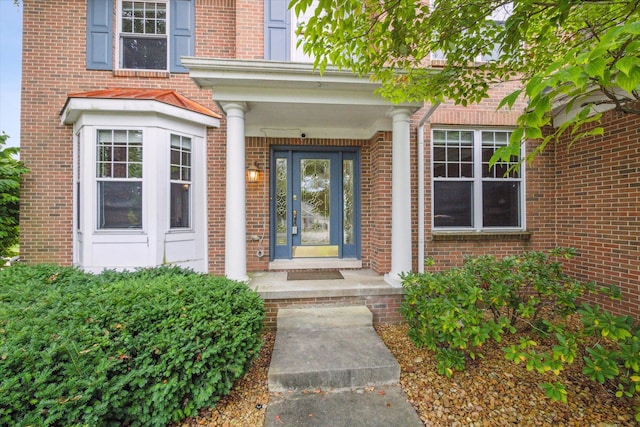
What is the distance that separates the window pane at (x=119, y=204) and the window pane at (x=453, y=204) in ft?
16.9

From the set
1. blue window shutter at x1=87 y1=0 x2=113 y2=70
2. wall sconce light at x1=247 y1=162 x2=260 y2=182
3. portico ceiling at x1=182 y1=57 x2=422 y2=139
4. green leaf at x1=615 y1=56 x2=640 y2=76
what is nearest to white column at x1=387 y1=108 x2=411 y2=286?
portico ceiling at x1=182 y1=57 x2=422 y2=139

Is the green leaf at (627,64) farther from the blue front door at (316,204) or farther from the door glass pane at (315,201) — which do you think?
the door glass pane at (315,201)

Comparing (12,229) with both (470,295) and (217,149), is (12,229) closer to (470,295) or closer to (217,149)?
(217,149)

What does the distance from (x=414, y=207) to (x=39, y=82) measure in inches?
281

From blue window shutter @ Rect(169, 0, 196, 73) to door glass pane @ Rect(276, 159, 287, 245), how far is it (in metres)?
2.53

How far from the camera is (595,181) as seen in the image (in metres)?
4.52

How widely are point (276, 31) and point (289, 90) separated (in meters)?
2.11

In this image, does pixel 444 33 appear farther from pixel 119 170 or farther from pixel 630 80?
pixel 119 170

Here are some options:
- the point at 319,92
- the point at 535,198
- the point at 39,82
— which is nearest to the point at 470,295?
the point at 319,92

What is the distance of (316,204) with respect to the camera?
563 cm

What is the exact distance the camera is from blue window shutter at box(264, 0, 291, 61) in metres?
5.20

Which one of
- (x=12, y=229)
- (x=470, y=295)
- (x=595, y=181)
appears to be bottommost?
(x=470, y=295)

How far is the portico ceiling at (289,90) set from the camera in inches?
144

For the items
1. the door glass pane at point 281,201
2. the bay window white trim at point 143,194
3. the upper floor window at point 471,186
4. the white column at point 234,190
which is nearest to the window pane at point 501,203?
the upper floor window at point 471,186
